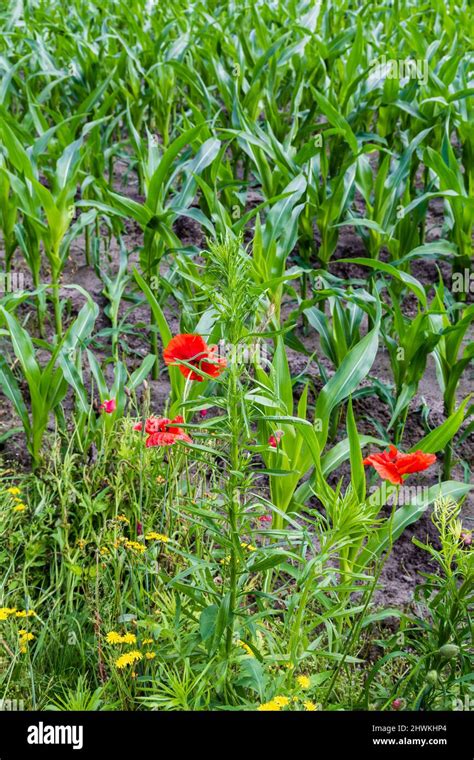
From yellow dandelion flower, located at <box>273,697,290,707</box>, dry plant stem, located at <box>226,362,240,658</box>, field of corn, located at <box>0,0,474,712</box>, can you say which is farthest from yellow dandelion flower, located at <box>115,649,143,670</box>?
yellow dandelion flower, located at <box>273,697,290,707</box>

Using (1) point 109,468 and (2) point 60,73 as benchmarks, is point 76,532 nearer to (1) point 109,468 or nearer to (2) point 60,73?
(1) point 109,468

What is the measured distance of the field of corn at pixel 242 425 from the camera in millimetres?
1758

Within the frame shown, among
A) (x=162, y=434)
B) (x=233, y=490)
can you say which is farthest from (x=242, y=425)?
(x=162, y=434)

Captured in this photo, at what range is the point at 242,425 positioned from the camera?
1.67 metres

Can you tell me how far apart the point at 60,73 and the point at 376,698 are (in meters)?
3.50

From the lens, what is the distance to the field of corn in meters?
1.76

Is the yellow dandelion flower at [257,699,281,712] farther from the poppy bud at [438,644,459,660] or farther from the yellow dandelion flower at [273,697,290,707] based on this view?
the poppy bud at [438,644,459,660]

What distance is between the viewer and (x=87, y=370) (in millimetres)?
3346

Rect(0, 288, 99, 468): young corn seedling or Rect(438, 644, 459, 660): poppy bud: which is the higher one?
Rect(0, 288, 99, 468): young corn seedling

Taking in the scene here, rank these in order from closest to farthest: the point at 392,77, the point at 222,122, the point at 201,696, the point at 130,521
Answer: the point at 201,696
the point at 130,521
the point at 392,77
the point at 222,122

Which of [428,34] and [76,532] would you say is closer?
[76,532]

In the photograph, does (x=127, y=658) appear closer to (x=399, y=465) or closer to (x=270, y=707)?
(x=270, y=707)

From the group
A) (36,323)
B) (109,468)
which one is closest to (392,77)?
(36,323)

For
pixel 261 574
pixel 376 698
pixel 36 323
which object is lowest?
pixel 376 698
